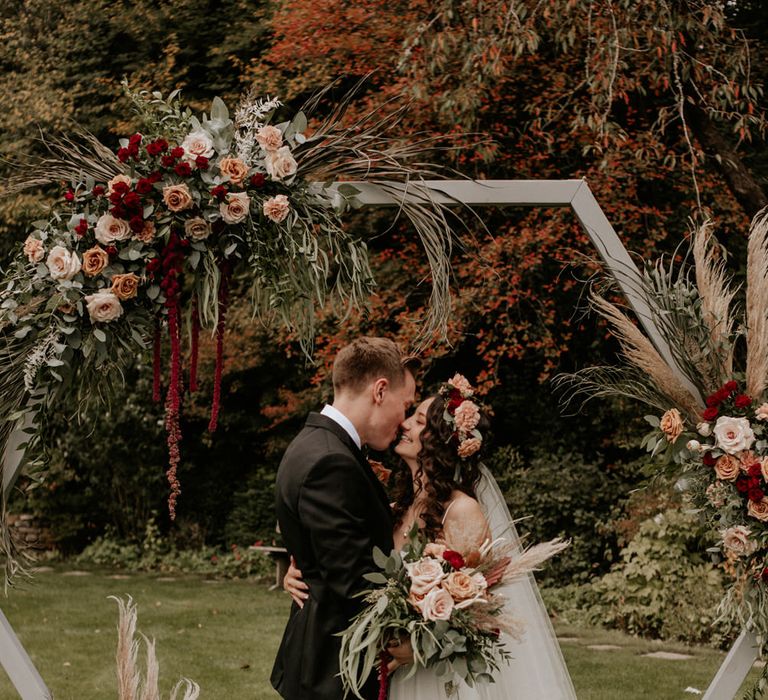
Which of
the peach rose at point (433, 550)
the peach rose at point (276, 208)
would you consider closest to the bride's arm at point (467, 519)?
the peach rose at point (433, 550)

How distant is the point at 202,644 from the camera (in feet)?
27.0

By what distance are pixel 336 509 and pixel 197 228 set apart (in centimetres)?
111

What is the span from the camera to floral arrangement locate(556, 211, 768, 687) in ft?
12.9

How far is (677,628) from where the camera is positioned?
820cm

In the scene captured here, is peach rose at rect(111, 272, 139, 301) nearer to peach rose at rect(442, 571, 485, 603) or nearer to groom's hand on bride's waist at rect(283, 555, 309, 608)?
groom's hand on bride's waist at rect(283, 555, 309, 608)

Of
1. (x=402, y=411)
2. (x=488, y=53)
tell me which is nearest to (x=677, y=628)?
(x=488, y=53)

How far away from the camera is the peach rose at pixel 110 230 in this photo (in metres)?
3.51

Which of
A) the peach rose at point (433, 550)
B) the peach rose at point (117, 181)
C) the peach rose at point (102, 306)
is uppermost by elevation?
the peach rose at point (117, 181)

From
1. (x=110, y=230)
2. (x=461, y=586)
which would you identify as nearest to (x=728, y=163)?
(x=110, y=230)

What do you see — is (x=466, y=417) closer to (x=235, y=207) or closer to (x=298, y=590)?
(x=298, y=590)

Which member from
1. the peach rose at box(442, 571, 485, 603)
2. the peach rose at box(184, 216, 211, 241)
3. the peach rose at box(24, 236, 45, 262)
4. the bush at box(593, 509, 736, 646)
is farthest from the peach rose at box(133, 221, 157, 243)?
the bush at box(593, 509, 736, 646)

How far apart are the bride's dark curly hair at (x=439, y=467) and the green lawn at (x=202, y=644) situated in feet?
9.07

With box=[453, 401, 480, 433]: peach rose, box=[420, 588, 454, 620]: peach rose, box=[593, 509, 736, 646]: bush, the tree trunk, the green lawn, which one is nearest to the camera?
box=[420, 588, 454, 620]: peach rose

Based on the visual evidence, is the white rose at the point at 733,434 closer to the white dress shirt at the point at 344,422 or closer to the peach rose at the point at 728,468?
the peach rose at the point at 728,468
